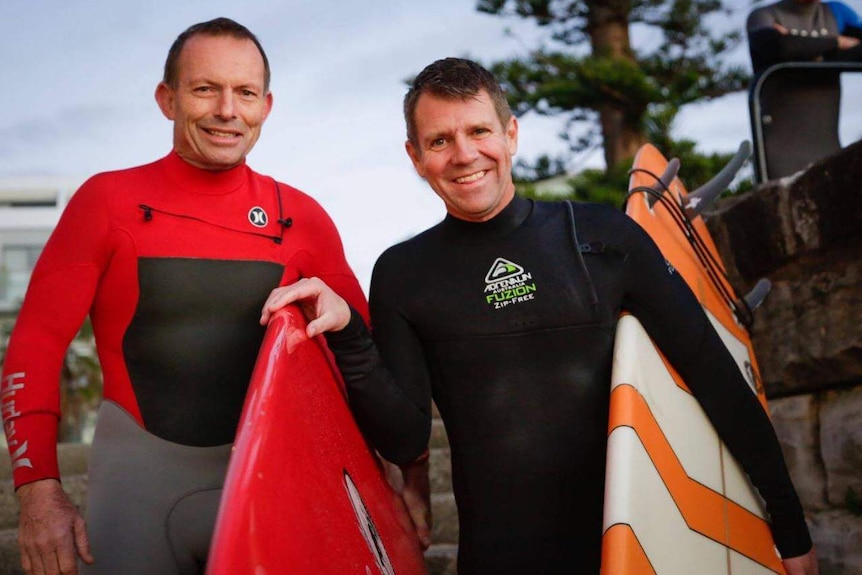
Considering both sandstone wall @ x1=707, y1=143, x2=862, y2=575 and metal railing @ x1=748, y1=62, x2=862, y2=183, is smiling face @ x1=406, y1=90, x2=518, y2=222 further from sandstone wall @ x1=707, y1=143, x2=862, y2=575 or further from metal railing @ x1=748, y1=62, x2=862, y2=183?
metal railing @ x1=748, y1=62, x2=862, y2=183

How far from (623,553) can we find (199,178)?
1246 millimetres

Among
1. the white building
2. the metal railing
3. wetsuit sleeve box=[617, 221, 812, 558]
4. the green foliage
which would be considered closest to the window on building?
the white building

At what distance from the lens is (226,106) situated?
6.61 ft

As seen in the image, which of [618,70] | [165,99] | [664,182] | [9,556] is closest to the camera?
[165,99]

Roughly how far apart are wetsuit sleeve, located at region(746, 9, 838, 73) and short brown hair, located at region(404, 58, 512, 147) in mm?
2165

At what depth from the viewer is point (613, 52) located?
8969 mm

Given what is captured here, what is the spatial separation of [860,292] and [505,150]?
1.49m

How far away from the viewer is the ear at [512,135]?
212 centimetres

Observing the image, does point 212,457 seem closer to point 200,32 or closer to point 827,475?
point 200,32

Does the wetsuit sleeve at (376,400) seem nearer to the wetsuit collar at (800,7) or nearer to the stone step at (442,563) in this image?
the stone step at (442,563)

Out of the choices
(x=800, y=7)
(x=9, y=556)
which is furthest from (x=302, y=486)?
(x=800, y=7)

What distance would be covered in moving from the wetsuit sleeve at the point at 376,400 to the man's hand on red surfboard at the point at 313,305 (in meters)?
0.04

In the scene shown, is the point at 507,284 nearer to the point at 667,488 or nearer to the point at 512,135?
the point at 512,135

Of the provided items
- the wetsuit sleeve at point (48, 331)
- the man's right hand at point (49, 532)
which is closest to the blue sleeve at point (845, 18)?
the wetsuit sleeve at point (48, 331)
